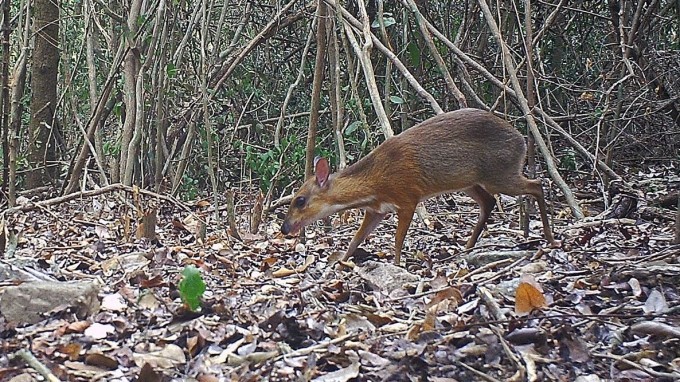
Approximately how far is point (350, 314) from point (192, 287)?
1.99ft

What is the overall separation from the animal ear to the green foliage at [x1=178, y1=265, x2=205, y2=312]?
217cm

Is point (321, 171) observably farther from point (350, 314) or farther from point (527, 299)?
point (527, 299)

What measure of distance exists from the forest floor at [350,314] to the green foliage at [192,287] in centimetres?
9

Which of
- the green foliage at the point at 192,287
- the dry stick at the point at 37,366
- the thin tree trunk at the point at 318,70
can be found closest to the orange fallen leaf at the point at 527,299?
the green foliage at the point at 192,287

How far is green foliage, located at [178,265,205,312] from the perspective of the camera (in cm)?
295

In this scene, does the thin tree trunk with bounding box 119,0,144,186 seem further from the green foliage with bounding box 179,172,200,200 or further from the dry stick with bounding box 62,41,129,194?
the green foliage with bounding box 179,172,200,200

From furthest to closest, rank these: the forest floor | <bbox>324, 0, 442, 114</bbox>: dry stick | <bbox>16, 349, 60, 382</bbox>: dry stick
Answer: <bbox>324, 0, 442, 114</bbox>: dry stick
the forest floor
<bbox>16, 349, 60, 382</bbox>: dry stick

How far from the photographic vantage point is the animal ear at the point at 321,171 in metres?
5.11

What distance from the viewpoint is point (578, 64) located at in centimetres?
840

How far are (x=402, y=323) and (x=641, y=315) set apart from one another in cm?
83

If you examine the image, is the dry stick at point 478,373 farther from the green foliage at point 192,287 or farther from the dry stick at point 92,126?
the dry stick at point 92,126

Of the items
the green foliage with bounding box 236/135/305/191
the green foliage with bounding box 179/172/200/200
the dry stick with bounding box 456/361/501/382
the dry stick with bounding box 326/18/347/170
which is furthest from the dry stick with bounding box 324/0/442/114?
the green foliage with bounding box 179/172/200/200

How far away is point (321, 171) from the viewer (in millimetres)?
5145

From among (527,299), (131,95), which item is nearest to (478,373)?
(527,299)
